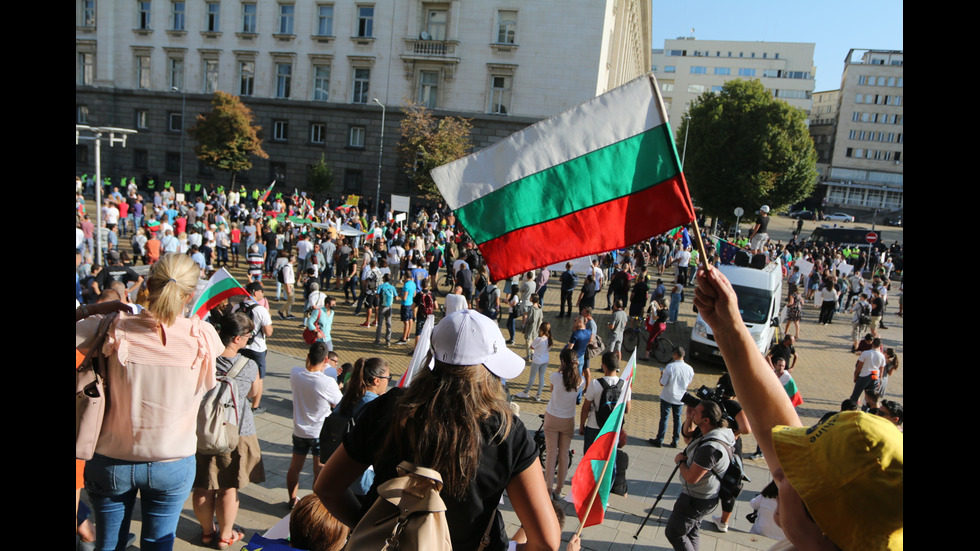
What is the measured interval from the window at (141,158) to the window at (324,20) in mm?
15028

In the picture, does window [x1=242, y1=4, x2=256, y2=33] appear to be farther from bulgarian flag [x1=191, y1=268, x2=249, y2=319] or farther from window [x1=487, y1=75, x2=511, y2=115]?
bulgarian flag [x1=191, y1=268, x2=249, y2=319]

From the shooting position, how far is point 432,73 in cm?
3775

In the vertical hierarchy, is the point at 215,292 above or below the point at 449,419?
below

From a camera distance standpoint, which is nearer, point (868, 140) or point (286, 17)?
point (286, 17)

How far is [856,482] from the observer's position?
1.35 metres

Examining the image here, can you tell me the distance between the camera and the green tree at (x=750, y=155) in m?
42.9

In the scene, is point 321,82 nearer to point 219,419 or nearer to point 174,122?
point 174,122

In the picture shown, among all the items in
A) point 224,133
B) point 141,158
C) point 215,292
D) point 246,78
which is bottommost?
point 215,292

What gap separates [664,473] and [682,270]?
53.8ft

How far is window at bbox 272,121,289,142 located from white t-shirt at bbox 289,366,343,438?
37832 mm

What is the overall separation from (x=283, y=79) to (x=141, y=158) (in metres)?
12.0

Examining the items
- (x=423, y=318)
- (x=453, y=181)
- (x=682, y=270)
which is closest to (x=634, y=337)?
(x=423, y=318)

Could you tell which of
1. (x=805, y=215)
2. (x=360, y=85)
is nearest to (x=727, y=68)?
(x=805, y=215)
